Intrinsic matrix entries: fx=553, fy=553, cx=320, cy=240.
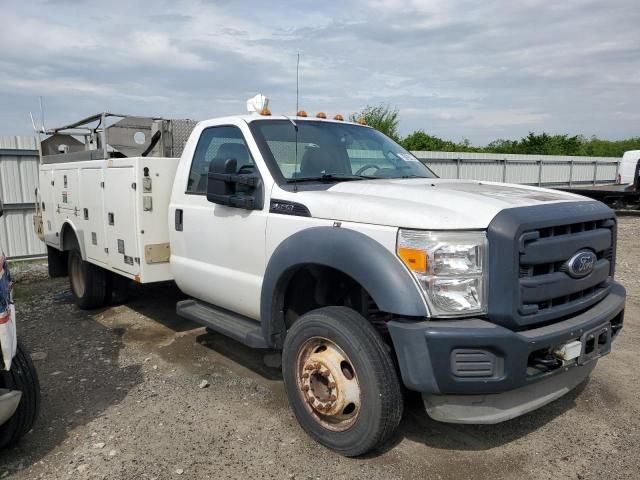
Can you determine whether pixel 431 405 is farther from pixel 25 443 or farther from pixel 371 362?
pixel 25 443

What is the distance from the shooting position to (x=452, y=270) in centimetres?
283

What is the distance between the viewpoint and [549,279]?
9.84ft

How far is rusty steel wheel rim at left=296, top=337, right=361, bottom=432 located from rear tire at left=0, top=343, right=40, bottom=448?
1.62 m

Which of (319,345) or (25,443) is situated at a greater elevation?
(319,345)

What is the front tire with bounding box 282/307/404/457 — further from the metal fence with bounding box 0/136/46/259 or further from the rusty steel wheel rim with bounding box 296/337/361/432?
the metal fence with bounding box 0/136/46/259

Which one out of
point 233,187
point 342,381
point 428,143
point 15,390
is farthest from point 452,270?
point 428,143

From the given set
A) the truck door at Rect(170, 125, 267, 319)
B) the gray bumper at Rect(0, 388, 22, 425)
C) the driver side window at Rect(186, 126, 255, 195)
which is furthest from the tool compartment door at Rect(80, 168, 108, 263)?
the gray bumper at Rect(0, 388, 22, 425)

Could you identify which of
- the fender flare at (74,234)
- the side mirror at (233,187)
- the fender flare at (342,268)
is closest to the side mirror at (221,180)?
the side mirror at (233,187)

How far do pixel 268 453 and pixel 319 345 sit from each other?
2.40 feet

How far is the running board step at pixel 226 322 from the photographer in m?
3.93

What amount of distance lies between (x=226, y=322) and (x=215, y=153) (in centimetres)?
138

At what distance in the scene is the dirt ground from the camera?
10.6ft

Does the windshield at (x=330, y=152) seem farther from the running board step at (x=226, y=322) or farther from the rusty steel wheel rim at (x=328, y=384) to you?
the rusty steel wheel rim at (x=328, y=384)

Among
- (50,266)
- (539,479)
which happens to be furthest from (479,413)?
(50,266)
